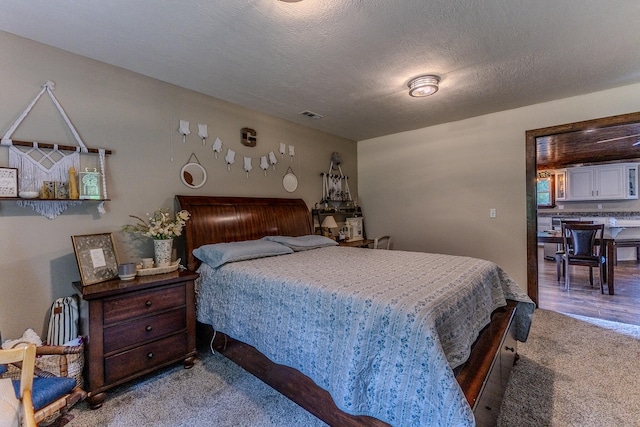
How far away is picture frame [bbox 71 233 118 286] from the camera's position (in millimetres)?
2053

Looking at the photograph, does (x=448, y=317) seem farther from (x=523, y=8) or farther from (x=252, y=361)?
(x=523, y=8)

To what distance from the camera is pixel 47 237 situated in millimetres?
2129

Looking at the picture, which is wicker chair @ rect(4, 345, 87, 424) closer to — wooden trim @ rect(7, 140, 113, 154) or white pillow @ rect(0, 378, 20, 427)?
white pillow @ rect(0, 378, 20, 427)

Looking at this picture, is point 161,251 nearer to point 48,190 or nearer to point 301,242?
point 48,190

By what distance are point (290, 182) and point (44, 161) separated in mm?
2470

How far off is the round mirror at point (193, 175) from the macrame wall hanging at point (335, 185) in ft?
6.30

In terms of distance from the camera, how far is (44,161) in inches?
83.8

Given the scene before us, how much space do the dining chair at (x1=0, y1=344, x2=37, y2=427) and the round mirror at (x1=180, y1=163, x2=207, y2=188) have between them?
2040 millimetres

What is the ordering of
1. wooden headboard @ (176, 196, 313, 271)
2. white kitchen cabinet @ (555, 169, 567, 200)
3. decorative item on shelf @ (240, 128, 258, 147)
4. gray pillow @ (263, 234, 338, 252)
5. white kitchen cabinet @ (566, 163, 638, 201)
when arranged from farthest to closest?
white kitchen cabinet @ (555, 169, 567, 200), white kitchen cabinet @ (566, 163, 638, 201), decorative item on shelf @ (240, 128, 258, 147), gray pillow @ (263, 234, 338, 252), wooden headboard @ (176, 196, 313, 271)

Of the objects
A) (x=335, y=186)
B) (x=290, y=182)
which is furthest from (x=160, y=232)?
(x=335, y=186)

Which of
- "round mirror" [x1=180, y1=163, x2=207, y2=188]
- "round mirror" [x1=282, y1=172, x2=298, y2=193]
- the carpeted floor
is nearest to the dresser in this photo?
the carpeted floor

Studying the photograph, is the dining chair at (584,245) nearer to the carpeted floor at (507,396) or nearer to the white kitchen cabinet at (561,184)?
the carpeted floor at (507,396)

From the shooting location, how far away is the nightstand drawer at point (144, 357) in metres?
1.94

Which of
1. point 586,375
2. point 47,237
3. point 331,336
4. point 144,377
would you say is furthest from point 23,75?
point 586,375
